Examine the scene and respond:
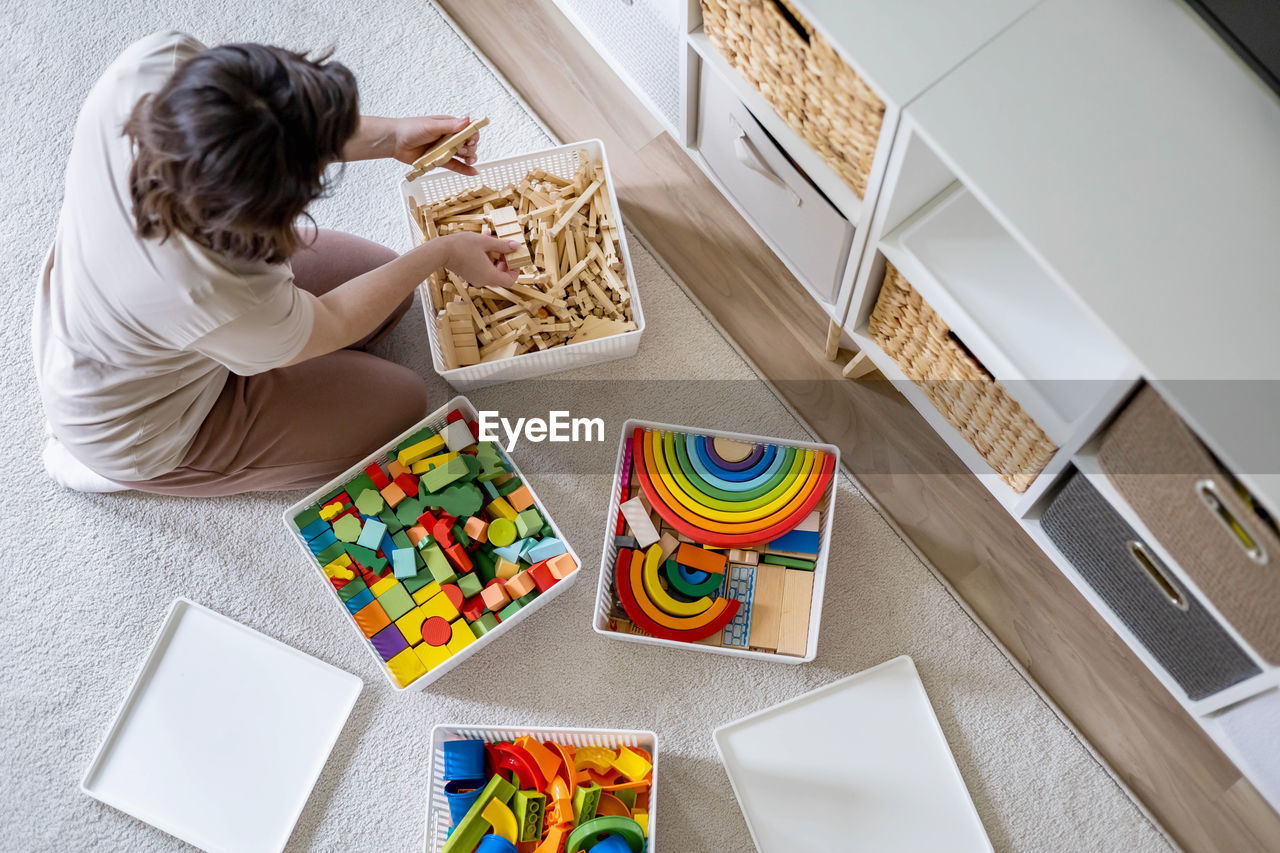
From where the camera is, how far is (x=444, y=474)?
58.2 inches

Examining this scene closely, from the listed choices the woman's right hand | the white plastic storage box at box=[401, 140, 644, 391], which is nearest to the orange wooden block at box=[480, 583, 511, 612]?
the white plastic storage box at box=[401, 140, 644, 391]

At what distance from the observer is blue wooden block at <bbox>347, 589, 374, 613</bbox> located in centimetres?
145

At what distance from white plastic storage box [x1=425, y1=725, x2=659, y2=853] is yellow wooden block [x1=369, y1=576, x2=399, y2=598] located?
229mm

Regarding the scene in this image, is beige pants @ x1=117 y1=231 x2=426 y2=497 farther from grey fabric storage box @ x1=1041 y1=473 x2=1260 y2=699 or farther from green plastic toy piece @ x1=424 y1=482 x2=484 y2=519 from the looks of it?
grey fabric storage box @ x1=1041 y1=473 x2=1260 y2=699

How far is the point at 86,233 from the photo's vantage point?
1063mm

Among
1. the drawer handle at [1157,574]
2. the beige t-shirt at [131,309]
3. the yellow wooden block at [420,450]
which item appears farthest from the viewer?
the yellow wooden block at [420,450]

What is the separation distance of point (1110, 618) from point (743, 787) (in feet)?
1.88

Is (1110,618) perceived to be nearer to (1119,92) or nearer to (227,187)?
(1119,92)

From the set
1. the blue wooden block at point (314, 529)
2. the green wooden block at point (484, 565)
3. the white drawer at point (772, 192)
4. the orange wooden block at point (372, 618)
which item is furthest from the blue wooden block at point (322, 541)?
the white drawer at point (772, 192)

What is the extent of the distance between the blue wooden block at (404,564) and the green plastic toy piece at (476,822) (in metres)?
0.33

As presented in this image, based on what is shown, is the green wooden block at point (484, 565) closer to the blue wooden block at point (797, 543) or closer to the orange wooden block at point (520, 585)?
the orange wooden block at point (520, 585)

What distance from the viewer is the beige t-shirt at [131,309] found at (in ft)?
3.36

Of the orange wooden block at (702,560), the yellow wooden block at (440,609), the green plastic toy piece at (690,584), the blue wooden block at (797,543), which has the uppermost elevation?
the blue wooden block at (797,543)

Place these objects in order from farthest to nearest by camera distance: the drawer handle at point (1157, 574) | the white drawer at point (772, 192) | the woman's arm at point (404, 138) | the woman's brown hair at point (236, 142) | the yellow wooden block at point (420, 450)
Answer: the yellow wooden block at point (420, 450) < the woman's arm at point (404, 138) < the white drawer at point (772, 192) < the drawer handle at point (1157, 574) < the woman's brown hair at point (236, 142)
